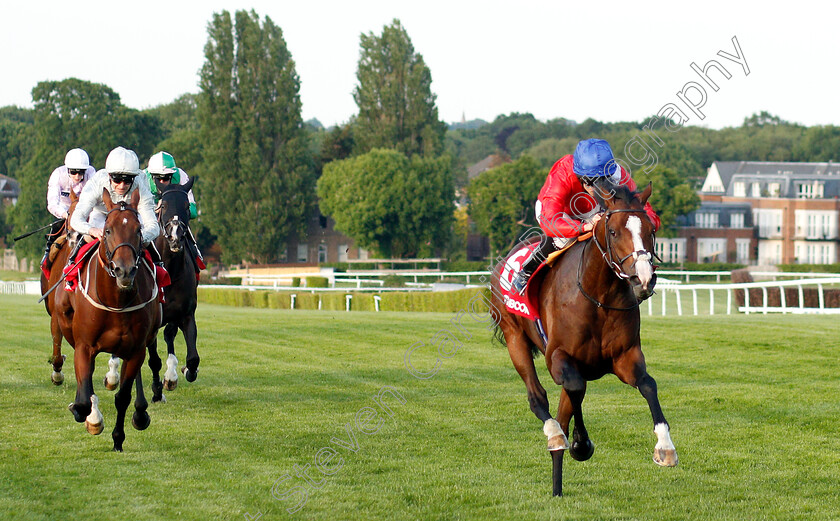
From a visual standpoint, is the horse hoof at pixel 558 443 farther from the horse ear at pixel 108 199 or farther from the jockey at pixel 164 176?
the jockey at pixel 164 176

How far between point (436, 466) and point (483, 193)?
56.4 metres

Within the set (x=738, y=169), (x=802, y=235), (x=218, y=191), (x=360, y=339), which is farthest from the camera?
(x=738, y=169)

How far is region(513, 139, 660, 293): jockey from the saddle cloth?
0.21ft

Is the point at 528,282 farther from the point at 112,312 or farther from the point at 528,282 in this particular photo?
the point at 112,312

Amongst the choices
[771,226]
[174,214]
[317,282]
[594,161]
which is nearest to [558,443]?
[594,161]

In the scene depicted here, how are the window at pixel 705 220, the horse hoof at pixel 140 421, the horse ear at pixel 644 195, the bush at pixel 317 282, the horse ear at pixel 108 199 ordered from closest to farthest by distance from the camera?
the horse ear at pixel 644 195
the horse ear at pixel 108 199
the horse hoof at pixel 140 421
the bush at pixel 317 282
the window at pixel 705 220

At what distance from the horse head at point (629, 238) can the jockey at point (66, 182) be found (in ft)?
19.1

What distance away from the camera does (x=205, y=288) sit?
1358 inches

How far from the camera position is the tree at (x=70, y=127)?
61500 millimetres

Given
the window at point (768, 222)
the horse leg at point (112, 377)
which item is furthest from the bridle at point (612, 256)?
the window at point (768, 222)

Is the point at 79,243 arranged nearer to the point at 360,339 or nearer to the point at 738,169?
the point at 360,339

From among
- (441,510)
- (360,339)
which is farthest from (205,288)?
(441,510)

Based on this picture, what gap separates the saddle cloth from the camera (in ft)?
21.3

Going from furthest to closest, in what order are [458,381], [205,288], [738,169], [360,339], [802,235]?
[738,169]
[802,235]
[205,288]
[360,339]
[458,381]
